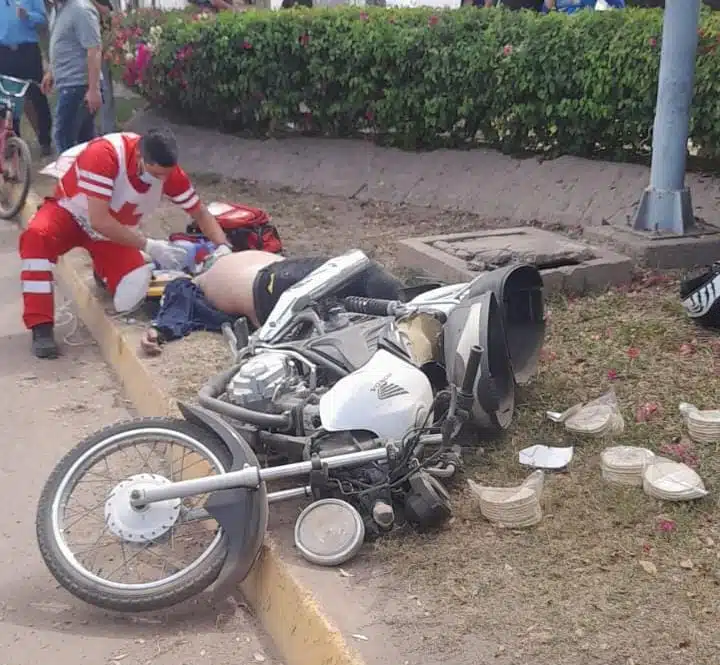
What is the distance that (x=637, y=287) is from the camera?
6062 mm

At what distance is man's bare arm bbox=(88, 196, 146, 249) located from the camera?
5.93 m

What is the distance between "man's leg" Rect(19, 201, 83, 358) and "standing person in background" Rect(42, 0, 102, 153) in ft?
11.8

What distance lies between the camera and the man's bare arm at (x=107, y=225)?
5.93 meters

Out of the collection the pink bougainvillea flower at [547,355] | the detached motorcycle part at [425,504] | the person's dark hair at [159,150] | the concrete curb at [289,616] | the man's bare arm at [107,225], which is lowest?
the concrete curb at [289,616]

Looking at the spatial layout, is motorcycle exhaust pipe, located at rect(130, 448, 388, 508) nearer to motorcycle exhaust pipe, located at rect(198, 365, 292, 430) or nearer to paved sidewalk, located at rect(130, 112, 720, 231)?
motorcycle exhaust pipe, located at rect(198, 365, 292, 430)

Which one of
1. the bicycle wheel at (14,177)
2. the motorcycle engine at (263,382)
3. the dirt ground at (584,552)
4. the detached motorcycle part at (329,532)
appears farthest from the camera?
the bicycle wheel at (14,177)

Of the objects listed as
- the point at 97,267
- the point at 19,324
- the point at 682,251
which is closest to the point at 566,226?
the point at 682,251

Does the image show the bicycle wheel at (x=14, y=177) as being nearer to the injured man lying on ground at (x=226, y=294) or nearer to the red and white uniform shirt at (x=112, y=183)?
the red and white uniform shirt at (x=112, y=183)

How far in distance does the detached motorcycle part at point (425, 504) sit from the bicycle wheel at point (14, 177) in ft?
22.0

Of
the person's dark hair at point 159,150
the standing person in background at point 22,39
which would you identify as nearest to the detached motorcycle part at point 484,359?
the person's dark hair at point 159,150

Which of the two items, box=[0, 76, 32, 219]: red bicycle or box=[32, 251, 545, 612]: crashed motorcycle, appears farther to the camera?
box=[0, 76, 32, 219]: red bicycle

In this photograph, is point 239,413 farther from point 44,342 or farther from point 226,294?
point 44,342

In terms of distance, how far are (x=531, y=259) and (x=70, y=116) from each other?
5.60 m

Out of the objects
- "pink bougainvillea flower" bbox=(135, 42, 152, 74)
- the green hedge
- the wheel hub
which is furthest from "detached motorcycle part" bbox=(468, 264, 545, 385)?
"pink bougainvillea flower" bbox=(135, 42, 152, 74)
